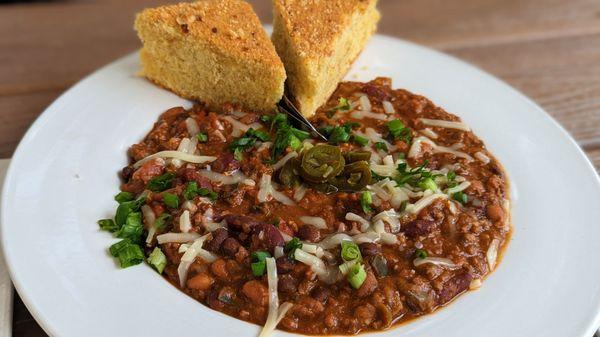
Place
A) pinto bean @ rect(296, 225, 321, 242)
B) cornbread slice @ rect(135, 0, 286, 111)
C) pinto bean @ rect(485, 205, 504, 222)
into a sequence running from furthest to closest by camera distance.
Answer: cornbread slice @ rect(135, 0, 286, 111) < pinto bean @ rect(485, 205, 504, 222) < pinto bean @ rect(296, 225, 321, 242)

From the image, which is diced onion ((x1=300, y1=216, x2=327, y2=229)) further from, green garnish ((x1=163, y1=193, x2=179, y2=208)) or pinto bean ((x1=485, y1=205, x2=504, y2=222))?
pinto bean ((x1=485, y1=205, x2=504, y2=222))

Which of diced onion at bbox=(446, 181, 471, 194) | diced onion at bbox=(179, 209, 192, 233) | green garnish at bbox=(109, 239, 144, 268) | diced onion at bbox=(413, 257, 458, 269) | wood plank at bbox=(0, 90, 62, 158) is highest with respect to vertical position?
diced onion at bbox=(446, 181, 471, 194)

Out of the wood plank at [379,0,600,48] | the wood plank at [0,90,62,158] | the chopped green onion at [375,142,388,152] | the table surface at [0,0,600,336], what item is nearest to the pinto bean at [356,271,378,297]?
the chopped green onion at [375,142,388,152]

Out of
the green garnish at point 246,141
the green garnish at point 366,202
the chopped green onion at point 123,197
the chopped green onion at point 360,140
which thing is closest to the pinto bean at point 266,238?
the green garnish at point 366,202

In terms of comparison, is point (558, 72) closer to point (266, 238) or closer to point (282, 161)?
point (282, 161)

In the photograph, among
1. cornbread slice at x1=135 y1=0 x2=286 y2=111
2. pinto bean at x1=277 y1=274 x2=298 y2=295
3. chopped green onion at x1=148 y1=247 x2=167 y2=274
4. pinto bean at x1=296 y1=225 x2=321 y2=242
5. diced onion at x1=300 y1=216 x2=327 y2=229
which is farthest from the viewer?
cornbread slice at x1=135 y1=0 x2=286 y2=111

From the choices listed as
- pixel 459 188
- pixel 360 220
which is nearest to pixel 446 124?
pixel 459 188

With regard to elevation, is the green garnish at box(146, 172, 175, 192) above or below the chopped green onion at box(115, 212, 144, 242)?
above

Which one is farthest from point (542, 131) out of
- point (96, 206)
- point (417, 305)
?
point (96, 206)
